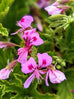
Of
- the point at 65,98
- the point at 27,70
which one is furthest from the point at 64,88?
the point at 27,70

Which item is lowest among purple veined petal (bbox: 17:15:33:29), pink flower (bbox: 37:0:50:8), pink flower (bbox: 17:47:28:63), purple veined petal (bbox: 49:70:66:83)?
pink flower (bbox: 37:0:50:8)

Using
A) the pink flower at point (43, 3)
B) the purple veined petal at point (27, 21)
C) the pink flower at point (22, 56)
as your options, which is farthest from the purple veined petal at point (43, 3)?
the pink flower at point (22, 56)

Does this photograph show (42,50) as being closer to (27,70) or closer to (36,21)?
(27,70)

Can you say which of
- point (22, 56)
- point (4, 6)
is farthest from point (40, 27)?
point (22, 56)

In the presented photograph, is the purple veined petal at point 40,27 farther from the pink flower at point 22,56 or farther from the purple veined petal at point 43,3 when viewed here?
the pink flower at point 22,56

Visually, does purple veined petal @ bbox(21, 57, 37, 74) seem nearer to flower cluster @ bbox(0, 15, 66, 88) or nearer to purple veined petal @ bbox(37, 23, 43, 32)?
flower cluster @ bbox(0, 15, 66, 88)

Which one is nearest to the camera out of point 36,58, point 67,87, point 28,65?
point 28,65

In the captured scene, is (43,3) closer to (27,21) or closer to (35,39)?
(27,21)

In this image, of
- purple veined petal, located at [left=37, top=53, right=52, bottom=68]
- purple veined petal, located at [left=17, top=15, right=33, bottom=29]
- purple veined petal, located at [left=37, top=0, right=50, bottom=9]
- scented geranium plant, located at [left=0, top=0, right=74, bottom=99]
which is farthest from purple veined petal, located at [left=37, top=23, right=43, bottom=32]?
purple veined petal, located at [left=37, top=53, right=52, bottom=68]
